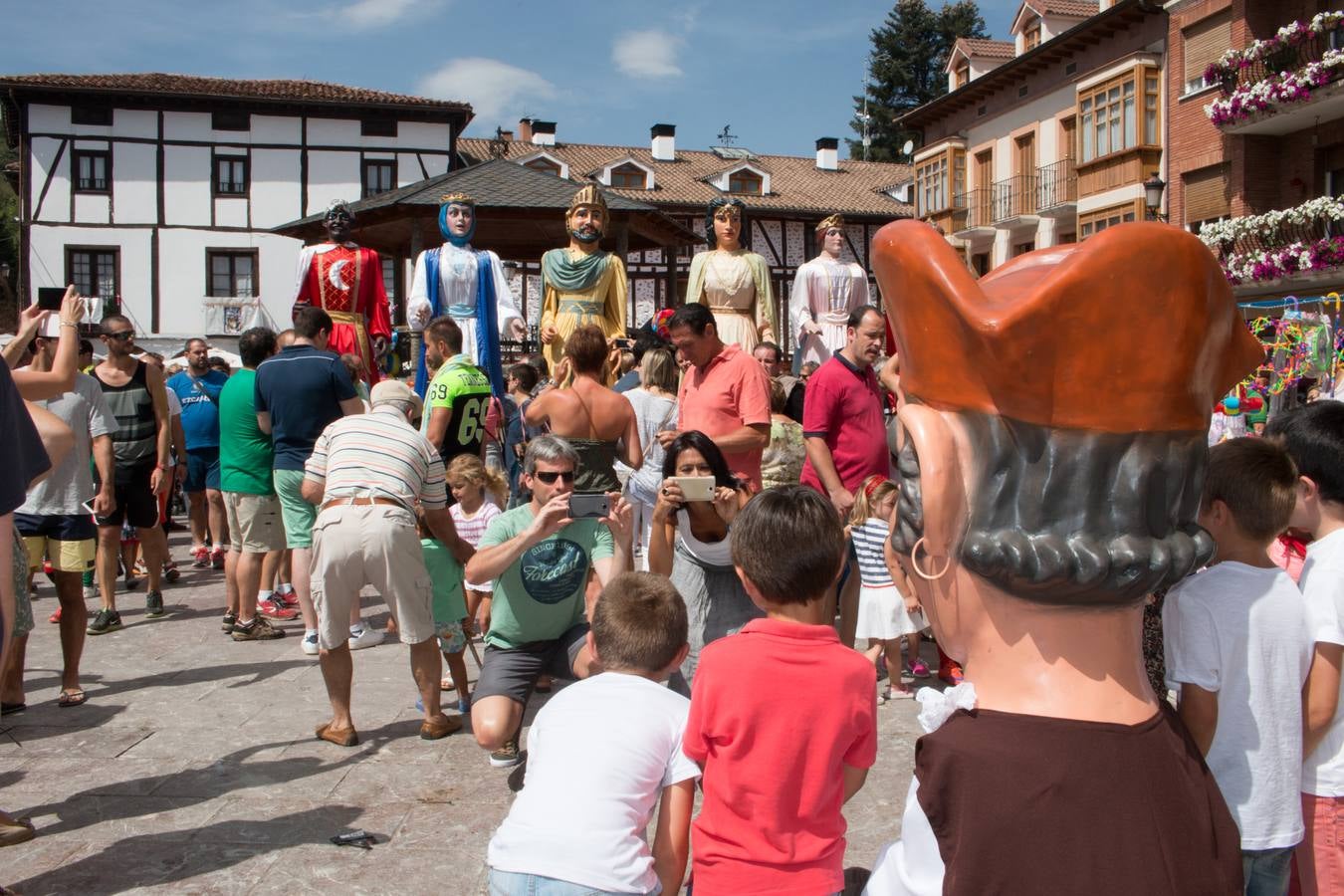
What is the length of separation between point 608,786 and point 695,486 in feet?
5.40

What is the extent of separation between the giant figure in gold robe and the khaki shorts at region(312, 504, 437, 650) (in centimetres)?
366

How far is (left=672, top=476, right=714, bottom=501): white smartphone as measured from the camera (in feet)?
13.1

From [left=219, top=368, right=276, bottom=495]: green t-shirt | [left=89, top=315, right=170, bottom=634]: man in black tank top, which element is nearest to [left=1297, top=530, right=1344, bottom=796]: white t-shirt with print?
[left=219, top=368, right=276, bottom=495]: green t-shirt

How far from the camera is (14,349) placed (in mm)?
4320

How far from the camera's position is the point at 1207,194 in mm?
23391

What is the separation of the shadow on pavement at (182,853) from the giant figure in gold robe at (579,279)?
4.83 metres

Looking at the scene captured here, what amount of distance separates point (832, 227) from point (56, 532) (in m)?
5.71

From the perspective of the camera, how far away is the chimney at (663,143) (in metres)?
43.5

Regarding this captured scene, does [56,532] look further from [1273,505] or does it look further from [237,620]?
[1273,505]

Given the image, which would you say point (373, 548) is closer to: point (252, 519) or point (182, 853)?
point (182, 853)

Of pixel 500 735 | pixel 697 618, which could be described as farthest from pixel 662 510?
pixel 500 735

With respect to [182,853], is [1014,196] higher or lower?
higher

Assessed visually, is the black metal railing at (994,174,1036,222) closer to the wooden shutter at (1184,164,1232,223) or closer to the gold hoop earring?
the wooden shutter at (1184,164,1232,223)

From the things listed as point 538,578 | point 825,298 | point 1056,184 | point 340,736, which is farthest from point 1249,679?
point 1056,184
